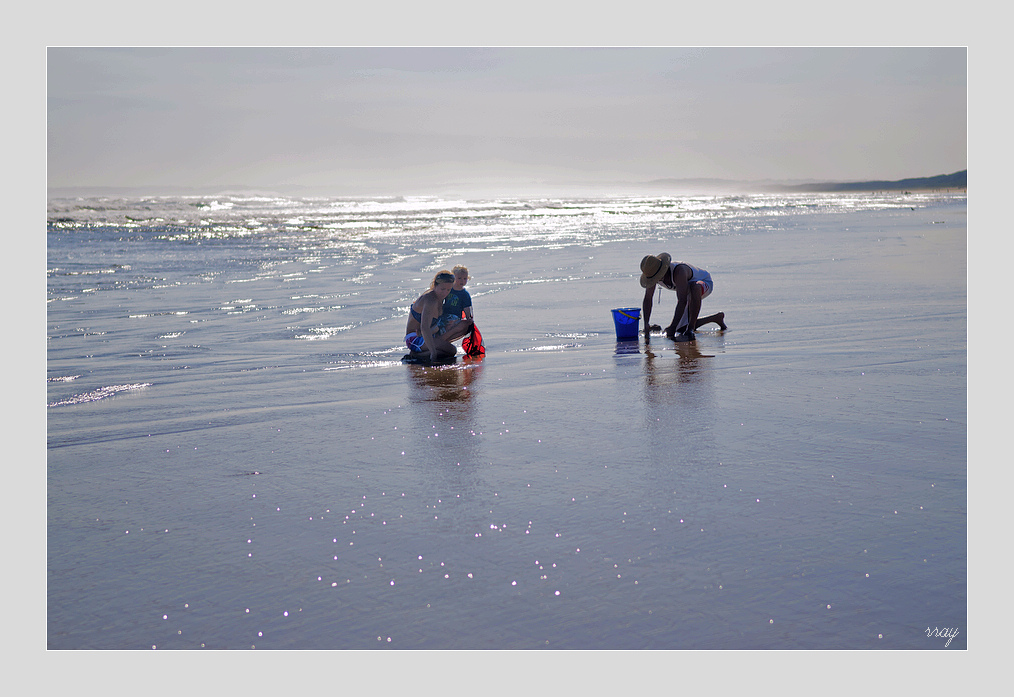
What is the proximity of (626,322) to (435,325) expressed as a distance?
81.2 inches

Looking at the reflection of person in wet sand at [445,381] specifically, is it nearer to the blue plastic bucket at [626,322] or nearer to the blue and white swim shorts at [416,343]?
the blue and white swim shorts at [416,343]

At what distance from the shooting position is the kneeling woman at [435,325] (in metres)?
8.21

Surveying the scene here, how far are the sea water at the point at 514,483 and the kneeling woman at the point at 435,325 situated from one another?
0.89ft

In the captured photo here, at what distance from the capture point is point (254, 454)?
5.22 m

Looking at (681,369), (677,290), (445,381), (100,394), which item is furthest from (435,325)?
(100,394)

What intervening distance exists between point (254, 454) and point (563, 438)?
1.91 m

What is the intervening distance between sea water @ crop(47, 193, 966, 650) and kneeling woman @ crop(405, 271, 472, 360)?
0.27m

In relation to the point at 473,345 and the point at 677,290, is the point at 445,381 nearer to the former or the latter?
the point at 473,345

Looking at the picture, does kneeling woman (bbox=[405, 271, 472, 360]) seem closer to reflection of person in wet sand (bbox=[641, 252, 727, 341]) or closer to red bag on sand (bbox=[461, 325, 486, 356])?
red bag on sand (bbox=[461, 325, 486, 356])

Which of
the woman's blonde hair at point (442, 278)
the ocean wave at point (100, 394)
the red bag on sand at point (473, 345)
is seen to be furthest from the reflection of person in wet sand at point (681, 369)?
the ocean wave at point (100, 394)

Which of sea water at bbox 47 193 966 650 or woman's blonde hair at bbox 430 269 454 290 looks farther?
woman's blonde hair at bbox 430 269 454 290

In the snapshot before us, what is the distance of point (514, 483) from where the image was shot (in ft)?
14.9

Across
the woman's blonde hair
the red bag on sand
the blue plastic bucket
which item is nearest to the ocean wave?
the woman's blonde hair

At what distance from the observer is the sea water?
10.4ft
